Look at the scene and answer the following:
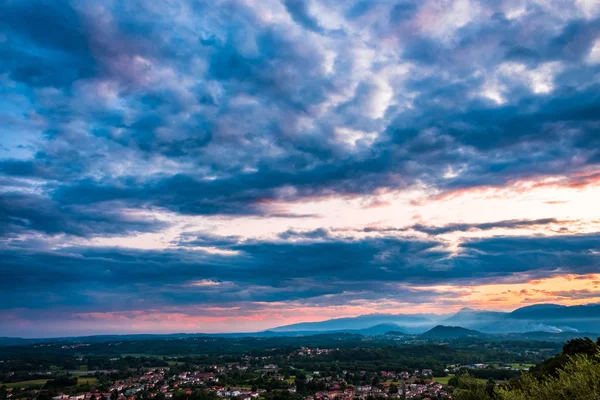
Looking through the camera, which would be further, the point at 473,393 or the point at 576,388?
the point at 473,393

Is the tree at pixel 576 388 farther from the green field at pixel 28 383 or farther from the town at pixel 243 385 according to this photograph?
the green field at pixel 28 383

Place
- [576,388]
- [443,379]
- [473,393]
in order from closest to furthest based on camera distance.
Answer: [576,388], [473,393], [443,379]

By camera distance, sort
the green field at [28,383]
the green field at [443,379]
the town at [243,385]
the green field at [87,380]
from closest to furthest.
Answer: the town at [243,385]
the green field at [443,379]
the green field at [28,383]
the green field at [87,380]

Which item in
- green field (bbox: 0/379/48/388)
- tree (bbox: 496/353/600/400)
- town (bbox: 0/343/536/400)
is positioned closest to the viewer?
tree (bbox: 496/353/600/400)

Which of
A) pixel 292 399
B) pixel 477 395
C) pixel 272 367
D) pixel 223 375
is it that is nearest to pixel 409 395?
pixel 292 399

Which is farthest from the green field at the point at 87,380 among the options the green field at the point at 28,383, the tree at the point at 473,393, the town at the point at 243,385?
the tree at the point at 473,393

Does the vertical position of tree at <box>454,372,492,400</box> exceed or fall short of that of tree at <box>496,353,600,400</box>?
it falls short

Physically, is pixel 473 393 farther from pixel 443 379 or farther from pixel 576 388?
pixel 443 379

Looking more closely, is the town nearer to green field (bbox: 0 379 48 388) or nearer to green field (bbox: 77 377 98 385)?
green field (bbox: 77 377 98 385)

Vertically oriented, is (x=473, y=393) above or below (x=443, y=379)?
above

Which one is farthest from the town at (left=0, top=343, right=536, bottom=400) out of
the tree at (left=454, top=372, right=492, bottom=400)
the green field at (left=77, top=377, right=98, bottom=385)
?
the tree at (left=454, top=372, right=492, bottom=400)

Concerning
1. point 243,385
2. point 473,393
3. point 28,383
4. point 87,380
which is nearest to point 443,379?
point 243,385

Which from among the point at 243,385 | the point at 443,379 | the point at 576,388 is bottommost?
the point at 443,379
